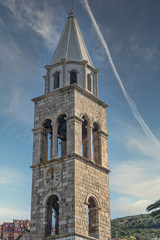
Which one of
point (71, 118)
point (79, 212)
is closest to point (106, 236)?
point (79, 212)

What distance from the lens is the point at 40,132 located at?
31.8 metres

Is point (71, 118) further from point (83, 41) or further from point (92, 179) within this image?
point (83, 41)

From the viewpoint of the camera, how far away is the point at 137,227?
98.4m

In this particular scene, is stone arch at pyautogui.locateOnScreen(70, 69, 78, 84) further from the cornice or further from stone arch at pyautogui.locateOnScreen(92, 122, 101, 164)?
stone arch at pyautogui.locateOnScreen(92, 122, 101, 164)

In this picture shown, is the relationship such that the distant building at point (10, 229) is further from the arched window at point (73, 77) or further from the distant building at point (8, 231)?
the arched window at point (73, 77)

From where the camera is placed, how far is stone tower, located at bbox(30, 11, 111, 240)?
27.9m

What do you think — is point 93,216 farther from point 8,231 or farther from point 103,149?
point 8,231

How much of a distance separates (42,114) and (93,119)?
161 inches

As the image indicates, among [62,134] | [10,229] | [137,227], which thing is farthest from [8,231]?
[62,134]

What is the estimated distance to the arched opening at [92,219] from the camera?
28688 mm

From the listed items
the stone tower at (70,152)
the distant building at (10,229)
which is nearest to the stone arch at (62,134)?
the stone tower at (70,152)

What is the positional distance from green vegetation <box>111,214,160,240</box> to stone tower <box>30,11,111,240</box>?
179 ft

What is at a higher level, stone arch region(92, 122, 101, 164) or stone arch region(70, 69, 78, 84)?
stone arch region(70, 69, 78, 84)

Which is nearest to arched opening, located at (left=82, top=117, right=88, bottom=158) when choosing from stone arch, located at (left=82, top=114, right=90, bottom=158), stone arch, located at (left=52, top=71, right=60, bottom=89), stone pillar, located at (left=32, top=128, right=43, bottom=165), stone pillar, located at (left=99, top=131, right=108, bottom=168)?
stone arch, located at (left=82, top=114, right=90, bottom=158)
